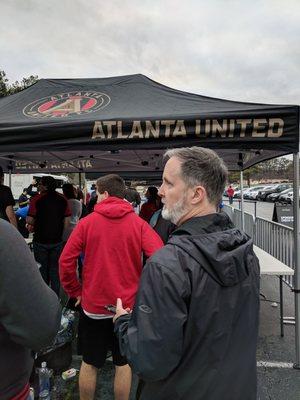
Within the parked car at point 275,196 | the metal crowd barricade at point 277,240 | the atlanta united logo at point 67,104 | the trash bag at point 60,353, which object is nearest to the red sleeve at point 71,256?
the trash bag at point 60,353

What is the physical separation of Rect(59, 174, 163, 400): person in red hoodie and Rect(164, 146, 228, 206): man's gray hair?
1306 millimetres

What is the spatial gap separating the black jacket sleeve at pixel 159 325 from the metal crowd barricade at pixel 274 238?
4193mm

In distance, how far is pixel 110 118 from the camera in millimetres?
3252

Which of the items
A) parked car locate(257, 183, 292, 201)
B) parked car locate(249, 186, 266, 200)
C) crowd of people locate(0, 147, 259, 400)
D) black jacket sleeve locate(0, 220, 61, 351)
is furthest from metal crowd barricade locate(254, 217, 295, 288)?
parked car locate(249, 186, 266, 200)

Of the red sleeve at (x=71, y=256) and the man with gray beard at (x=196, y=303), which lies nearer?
the man with gray beard at (x=196, y=303)

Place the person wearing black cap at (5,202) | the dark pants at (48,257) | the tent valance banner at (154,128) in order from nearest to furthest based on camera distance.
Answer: the tent valance banner at (154,128) → the person wearing black cap at (5,202) → the dark pants at (48,257)

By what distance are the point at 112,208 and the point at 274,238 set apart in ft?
16.6

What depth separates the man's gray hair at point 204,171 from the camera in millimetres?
1359

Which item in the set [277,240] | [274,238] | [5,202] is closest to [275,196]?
[274,238]

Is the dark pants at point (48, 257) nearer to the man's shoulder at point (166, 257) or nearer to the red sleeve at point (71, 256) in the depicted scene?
the red sleeve at point (71, 256)

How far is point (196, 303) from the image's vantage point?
3.92ft

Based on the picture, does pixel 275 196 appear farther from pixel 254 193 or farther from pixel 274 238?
pixel 274 238

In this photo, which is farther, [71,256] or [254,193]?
[254,193]

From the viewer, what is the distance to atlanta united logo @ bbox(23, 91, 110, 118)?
11.9 feet
